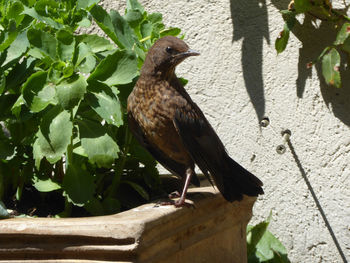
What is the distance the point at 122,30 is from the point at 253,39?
2.62 feet

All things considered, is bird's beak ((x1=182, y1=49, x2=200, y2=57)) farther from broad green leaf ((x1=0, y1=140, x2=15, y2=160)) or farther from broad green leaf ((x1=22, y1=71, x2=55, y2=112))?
broad green leaf ((x1=0, y1=140, x2=15, y2=160))

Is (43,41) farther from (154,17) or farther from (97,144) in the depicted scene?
(154,17)

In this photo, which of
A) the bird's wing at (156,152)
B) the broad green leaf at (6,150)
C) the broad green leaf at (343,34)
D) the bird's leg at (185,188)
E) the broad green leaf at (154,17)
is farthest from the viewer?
the broad green leaf at (343,34)

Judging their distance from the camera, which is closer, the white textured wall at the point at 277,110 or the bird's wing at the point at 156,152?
the bird's wing at the point at 156,152

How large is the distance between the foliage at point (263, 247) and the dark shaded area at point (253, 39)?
48cm

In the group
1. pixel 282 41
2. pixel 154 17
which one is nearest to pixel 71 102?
pixel 154 17

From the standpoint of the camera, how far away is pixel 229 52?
285 centimetres

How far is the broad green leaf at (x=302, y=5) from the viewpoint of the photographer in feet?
8.53

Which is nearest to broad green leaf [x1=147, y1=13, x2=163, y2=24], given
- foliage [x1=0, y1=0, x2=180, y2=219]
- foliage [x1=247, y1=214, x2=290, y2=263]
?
foliage [x1=0, y1=0, x2=180, y2=219]

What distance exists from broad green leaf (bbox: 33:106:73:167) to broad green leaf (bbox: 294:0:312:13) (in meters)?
1.14

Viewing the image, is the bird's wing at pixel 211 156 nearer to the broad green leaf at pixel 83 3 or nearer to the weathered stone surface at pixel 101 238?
the weathered stone surface at pixel 101 238

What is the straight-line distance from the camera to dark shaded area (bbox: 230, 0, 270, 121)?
2787 mm

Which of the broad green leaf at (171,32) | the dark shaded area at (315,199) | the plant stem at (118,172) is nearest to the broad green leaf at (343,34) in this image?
the dark shaded area at (315,199)

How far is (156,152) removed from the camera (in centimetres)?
227
